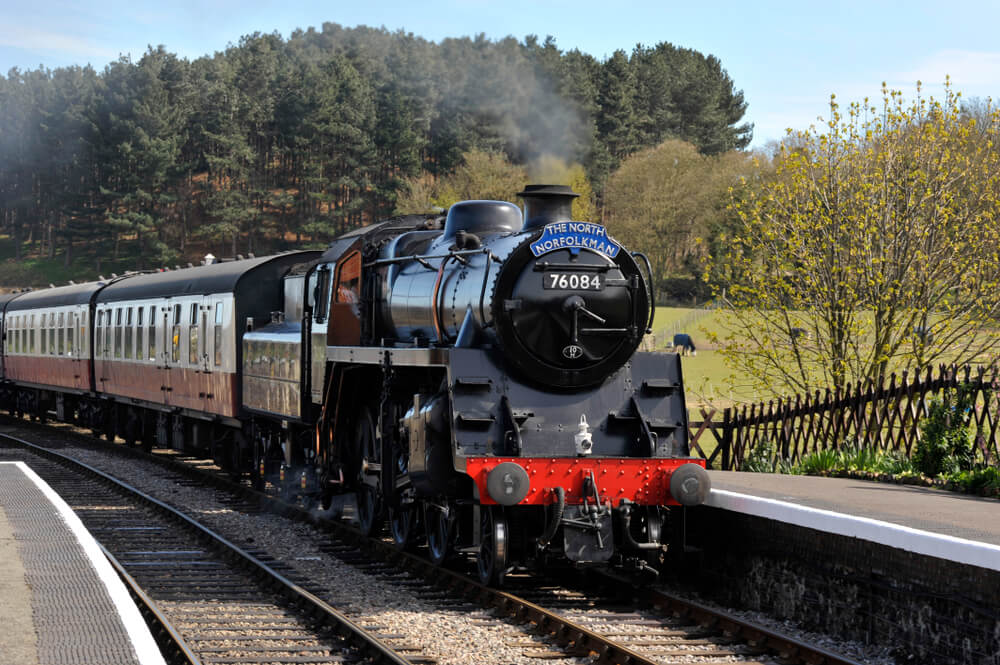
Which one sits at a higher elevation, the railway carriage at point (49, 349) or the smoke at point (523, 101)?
the smoke at point (523, 101)

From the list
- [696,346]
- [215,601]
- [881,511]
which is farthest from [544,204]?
[696,346]

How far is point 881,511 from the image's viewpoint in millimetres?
10180

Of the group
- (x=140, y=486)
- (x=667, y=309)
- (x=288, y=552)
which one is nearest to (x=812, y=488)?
(x=288, y=552)

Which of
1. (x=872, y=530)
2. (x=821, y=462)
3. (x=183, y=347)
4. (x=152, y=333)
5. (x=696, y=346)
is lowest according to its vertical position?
(x=821, y=462)

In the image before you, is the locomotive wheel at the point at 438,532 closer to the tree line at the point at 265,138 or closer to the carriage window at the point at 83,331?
the carriage window at the point at 83,331

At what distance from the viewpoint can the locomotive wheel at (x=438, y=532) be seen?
1091 cm

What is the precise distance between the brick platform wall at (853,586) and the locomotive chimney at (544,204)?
307cm

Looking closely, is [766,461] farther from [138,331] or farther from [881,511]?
[138,331]

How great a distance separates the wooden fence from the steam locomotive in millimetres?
4374

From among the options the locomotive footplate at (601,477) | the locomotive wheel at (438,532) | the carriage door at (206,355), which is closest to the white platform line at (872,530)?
the locomotive footplate at (601,477)

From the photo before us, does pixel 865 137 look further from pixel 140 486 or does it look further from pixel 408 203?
pixel 408 203

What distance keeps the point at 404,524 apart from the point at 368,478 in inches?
31.9

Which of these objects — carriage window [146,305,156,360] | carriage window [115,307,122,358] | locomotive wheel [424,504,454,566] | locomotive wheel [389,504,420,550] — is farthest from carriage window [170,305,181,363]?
locomotive wheel [424,504,454,566]

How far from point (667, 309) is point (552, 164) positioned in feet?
165
